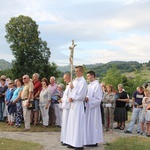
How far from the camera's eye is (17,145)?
973 cm

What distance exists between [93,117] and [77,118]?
0.80 m

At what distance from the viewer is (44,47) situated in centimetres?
5319

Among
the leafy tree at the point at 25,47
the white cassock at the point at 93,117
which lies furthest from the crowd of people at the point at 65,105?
the leafy tree at the point at 25,47

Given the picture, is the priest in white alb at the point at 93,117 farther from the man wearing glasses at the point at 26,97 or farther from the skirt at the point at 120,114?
the skirt at the point at 120,114

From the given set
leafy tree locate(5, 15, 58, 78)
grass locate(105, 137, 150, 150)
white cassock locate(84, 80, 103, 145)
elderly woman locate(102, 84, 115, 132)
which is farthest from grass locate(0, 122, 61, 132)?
leafy tree locate(5, 15, 58, 78)

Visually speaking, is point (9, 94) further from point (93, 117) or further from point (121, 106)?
point (93, 117)

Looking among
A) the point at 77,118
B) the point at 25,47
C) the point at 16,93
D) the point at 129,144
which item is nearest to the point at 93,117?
the point at 77,118

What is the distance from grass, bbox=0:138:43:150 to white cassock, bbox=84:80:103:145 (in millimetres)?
1536

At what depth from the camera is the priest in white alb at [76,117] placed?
960cm

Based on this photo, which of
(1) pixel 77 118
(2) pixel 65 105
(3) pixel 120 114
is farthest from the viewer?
(3) pixel 120 114

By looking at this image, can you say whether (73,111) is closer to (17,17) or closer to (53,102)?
(53,102)

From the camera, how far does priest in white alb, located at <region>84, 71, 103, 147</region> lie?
10.1 m

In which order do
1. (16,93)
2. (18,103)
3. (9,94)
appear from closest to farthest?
(18,103) < (16,93) < (9,94)

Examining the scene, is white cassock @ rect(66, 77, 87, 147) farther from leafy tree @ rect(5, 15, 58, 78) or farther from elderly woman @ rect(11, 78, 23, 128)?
leafy tree @ rect(5, 15, 58, 78)
